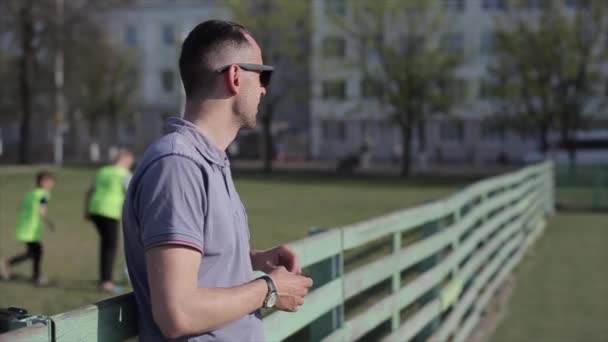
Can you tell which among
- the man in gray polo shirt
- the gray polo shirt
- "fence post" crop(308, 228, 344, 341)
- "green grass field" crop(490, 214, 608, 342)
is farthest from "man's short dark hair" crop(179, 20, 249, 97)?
"green grass field" crop(490, 214, 608, 342)

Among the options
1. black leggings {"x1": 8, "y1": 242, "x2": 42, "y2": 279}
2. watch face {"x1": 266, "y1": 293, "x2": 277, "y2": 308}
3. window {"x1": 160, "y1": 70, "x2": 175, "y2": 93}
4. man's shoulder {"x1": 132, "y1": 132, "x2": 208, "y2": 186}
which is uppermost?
window {"x1": 160, "y1": 70, "x2": 175, "y2": 93}

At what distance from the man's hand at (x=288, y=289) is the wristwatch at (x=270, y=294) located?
0.05 feet

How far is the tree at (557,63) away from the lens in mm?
36844

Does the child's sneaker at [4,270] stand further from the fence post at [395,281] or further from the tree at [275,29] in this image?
the tree at [275,29]

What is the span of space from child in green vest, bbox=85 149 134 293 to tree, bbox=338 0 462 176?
1307 inches

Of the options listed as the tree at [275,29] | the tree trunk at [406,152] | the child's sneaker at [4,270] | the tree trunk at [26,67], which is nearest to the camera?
the child's sneaker at [4,270]

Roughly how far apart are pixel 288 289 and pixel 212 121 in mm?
516

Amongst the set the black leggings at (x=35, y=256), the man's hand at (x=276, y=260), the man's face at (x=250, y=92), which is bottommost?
the black leggings at (x=35, y=256)

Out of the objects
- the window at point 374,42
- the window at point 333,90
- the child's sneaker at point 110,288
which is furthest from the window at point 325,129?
the child's sneaker at point 110,288

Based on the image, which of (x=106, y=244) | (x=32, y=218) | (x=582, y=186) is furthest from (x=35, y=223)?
(x=582, y=186)

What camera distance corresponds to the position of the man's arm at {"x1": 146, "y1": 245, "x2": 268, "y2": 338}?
2176 millimetres

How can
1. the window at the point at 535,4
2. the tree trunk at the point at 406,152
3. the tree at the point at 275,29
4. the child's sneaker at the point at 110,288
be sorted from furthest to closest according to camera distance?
the tree at the point at 275,29, the tree trunk at the point at 406,152, the window at the point at 535,4, the child's sneaker at the point at 110,288

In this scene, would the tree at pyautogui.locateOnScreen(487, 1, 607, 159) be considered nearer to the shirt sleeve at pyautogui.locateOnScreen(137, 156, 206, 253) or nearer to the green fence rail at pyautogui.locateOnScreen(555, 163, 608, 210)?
the green fence rail at pyautogui.locateOnScreen(555, 163, 608, 210)

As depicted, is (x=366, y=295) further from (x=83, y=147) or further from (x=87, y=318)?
(x=83, y=147)
